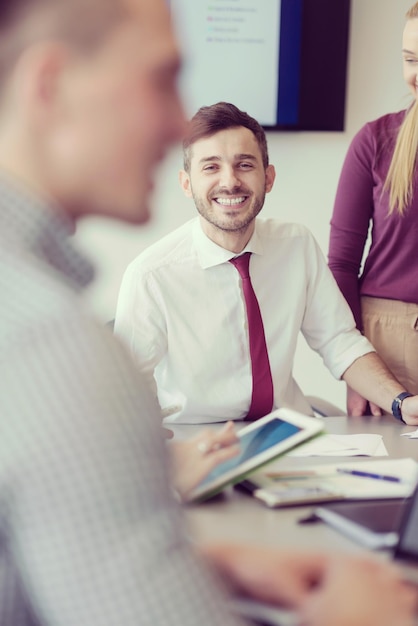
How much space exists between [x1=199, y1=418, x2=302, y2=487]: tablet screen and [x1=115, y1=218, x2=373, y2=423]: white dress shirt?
635 millimetres

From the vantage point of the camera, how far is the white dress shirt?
2.15 meters

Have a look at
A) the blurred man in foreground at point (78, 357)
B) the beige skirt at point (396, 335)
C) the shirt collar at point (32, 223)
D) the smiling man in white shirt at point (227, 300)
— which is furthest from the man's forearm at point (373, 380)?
the shirt collar at point (32, 223)

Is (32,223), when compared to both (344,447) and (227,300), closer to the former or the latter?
(344,447)

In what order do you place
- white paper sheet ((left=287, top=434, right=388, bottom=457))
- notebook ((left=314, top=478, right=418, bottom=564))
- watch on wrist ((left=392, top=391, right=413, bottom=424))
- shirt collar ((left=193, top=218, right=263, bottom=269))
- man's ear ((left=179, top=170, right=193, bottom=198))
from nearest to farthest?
notebook ((left=314, top=478, right=418, bottom=564))
white paper sheet ((left=287, top=434, right=388, bottom=457))
watch on wrist ((left=392, top=391, right=413, bottom=424))
shirt collar ((left=193, top=218, right=263, bottom=269))
man's ear ((left=179, top=170, right=193, bottom=198))

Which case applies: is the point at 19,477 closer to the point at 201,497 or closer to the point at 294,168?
the point at 201,497

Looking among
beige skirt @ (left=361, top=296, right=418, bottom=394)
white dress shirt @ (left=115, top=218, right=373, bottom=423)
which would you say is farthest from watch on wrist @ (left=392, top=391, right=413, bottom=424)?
beige skirt @ (left=361, top=296, right=418, bottom=394)

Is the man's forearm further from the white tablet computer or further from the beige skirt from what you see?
the white tablet computer

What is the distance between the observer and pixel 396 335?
98.3 inches

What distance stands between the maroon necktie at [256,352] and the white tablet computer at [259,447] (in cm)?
70

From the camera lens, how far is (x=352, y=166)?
8.29 feet

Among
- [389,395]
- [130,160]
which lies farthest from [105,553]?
[389,395]

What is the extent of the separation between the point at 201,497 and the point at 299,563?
16.8 inches

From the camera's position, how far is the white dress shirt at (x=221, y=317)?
2146 mm

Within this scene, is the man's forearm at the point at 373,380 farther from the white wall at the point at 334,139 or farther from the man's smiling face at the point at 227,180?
the white wall at the point at 334,139
